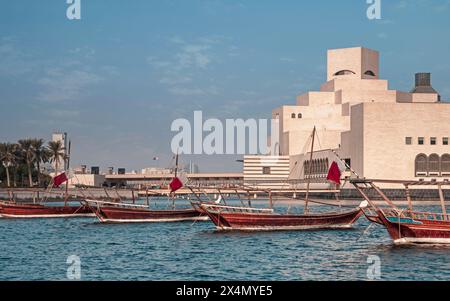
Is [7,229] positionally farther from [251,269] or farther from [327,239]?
[251,269]

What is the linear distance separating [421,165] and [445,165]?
213 inches

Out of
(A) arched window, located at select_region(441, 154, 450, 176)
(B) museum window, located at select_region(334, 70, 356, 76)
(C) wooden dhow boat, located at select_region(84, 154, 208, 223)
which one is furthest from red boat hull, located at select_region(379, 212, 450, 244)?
(B) museum window, located at select_region(334, 70, 356, 76)

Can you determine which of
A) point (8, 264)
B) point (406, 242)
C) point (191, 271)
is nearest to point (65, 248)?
point (8, 264)

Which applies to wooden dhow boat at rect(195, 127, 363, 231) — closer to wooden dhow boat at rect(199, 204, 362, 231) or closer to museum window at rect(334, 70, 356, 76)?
wooden dhow boat at rect(199, 204, 362, 231)

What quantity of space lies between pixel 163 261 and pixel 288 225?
21.6 metres

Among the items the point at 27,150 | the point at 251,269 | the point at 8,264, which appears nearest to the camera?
the point at 251,269
